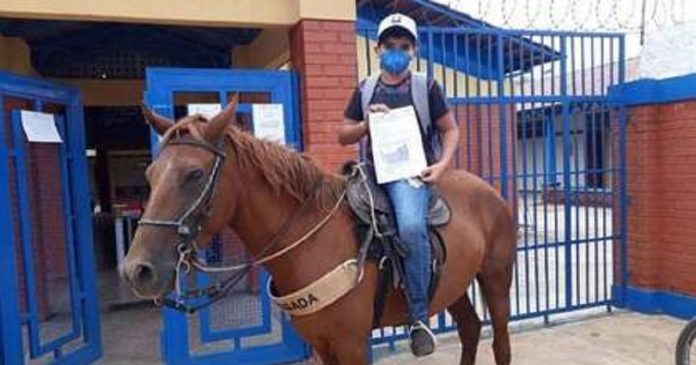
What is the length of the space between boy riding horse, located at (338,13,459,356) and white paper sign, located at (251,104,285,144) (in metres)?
A: 1.26

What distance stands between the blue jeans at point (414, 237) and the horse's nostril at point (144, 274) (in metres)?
1.22

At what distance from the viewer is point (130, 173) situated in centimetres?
Answer: 1229

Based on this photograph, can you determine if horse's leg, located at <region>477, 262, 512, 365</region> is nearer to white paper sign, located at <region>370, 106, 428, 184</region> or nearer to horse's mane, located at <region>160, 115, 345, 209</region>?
white paper sign, located at <region>370, 106, 428, 184</region>

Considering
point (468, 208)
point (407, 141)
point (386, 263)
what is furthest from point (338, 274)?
point (468, 208)

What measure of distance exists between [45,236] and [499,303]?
12.7 ft

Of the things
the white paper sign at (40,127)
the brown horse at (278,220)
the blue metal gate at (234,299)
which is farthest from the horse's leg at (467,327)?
the white paper sign at (40,127)

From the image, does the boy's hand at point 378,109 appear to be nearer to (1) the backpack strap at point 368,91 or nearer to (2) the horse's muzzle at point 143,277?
(1) the backpack strap at point 368,91

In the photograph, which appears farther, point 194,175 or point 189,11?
point 189,11

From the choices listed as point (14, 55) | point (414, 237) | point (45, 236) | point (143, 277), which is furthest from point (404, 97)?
point (14, 55)

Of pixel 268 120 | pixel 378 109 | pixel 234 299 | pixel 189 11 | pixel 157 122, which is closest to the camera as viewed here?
pixel 157 122

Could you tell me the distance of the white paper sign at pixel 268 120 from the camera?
14.3 feet

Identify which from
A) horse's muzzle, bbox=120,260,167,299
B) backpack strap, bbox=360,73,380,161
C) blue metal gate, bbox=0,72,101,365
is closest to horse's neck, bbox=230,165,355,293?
horse's muzzle, bbox=120,260,167,299

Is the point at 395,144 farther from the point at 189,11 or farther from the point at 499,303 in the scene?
the point at 189,11

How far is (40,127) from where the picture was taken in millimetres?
4227
